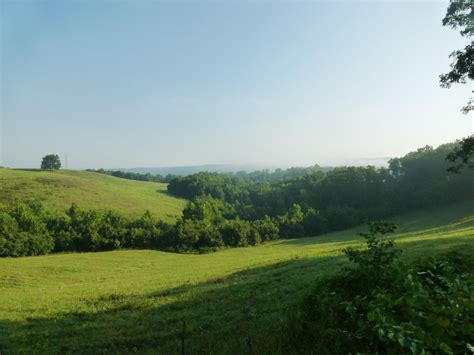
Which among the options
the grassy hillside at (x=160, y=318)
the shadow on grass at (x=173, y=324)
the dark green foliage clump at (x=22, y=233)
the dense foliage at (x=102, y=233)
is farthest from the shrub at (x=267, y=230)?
the shadow on grass at (x=173, y=324)

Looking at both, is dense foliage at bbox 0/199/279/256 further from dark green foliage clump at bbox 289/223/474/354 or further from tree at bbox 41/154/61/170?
tree at bbox 41/154/61/170

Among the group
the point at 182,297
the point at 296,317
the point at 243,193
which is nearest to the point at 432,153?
the point at 243,193

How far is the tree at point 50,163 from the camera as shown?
5266 inches

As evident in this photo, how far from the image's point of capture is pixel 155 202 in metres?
106

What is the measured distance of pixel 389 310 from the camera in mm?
3607

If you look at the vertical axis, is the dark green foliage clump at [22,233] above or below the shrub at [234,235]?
above

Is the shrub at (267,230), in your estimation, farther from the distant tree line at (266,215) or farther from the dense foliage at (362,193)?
the dense foliage at (362,193)

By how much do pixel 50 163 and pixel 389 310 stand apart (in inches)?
6120

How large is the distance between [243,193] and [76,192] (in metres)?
65.5

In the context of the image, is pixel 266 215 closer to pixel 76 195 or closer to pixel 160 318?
pixel 76 195

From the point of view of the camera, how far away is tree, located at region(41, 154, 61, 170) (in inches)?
5266

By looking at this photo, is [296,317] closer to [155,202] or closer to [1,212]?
[1,212]

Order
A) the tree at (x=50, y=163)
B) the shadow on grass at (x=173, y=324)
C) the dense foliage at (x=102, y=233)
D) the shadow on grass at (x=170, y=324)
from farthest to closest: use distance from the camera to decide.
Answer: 1. the tree at (x=50, y=163)
2. the dense foliage at (x=102, y=233)
3. the shadow on grass at (x=170, y=324)
4. the shadow on grass at (x=173, y=324)

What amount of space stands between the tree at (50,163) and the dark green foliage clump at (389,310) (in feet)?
496
